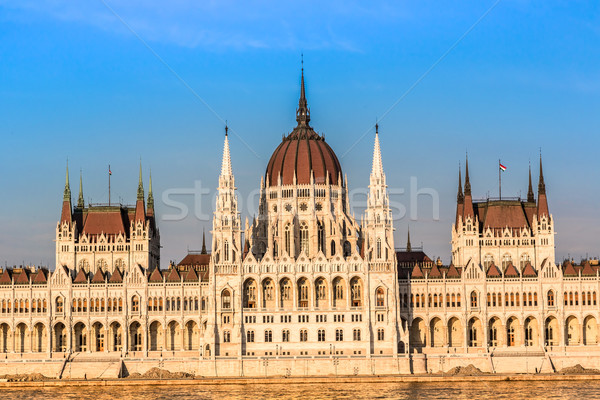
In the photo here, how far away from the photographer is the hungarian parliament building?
184 meters

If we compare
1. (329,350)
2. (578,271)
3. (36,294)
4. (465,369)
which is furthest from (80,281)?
(578,271)

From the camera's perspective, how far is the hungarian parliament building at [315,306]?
18362 centimetres

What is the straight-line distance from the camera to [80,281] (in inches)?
7702

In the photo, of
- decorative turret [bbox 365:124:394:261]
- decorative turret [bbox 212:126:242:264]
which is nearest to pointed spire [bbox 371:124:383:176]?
decorative turret [bbox 365:124:394:261]

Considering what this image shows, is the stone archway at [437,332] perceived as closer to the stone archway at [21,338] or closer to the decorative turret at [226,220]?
the decorative turret at [226,220]

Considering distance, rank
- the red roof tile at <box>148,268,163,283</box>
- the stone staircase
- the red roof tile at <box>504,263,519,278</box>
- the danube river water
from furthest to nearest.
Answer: the red roof tile at <box>148,268,163,283</box> → the red roof tile at <box>504,263,519,278</box> → the stone staircase → the danube river water

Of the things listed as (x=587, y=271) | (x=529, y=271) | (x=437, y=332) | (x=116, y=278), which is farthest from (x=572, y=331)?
(x=116, y=278)

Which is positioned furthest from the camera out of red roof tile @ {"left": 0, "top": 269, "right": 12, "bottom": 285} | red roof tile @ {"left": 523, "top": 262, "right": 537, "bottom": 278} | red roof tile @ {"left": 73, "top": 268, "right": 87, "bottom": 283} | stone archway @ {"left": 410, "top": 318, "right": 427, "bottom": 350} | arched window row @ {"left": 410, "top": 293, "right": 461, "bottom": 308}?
red roof tile @ {"left": 0, "top": 269, "right": 12, "bottom": 285}

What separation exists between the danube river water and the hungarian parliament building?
9.00m

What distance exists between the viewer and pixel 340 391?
16512 cm

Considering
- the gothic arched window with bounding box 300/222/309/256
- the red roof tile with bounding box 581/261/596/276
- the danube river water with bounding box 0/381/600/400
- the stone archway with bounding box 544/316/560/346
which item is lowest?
the danube river water with bounding box 0/381/600/400

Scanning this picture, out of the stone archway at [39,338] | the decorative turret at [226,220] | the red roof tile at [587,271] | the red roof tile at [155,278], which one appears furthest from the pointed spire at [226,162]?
the red roof tile at [587,271]

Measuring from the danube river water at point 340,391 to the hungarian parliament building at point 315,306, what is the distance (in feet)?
29.5

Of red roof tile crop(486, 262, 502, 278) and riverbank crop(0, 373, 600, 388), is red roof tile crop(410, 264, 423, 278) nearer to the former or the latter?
red roof tile crop(486, 262, 502, 278)
